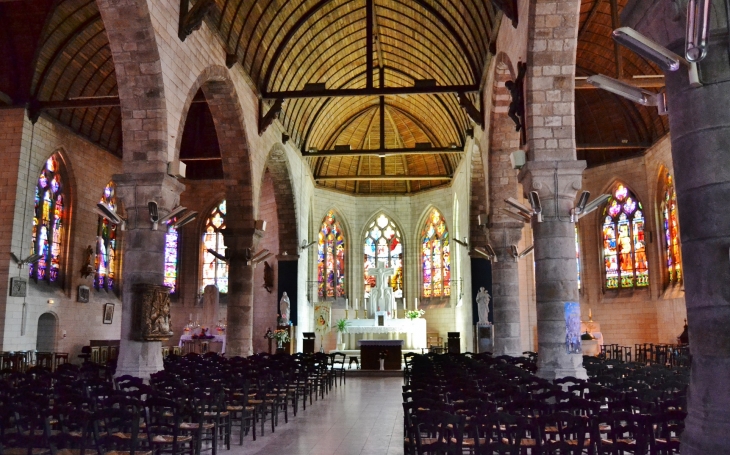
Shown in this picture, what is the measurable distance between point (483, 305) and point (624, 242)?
7.92 metres

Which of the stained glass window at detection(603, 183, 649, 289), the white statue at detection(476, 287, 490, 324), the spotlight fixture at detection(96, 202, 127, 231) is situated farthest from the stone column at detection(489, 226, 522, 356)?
the spotlight fixture at detection(96, 202, 127, 231)

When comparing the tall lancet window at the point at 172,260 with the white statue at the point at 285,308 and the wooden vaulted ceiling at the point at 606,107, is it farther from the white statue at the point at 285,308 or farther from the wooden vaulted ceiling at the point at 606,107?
the wooden vaulted ceiling at the point at 606,107

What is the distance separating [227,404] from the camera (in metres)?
10.2

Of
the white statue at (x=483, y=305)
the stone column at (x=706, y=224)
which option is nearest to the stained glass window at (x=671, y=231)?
the white statue at (x=483, y=305)

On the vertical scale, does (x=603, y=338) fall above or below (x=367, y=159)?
below

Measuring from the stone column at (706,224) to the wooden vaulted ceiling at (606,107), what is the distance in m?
15.6

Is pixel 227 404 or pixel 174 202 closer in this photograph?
pixel 227 404

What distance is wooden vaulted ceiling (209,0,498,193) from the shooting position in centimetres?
1903

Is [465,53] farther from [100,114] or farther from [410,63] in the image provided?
[100,114]

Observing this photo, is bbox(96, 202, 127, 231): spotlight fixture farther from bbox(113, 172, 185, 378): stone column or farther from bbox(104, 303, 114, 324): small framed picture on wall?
bbox(104, 303, 114, 324): small framed picture on wall

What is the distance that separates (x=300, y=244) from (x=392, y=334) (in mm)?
5534

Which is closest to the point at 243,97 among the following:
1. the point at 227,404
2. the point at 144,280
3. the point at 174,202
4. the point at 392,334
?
the point at 174,202

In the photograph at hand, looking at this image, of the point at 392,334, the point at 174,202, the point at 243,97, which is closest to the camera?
the point at 174,202

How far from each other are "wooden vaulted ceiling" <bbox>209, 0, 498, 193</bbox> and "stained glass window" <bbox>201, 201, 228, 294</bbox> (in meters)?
5.47
